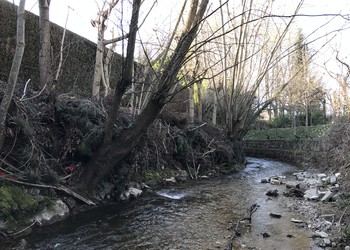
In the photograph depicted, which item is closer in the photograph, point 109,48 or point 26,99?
point 26,99

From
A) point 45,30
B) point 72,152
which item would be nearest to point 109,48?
point 45,30

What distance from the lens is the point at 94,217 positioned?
456cm

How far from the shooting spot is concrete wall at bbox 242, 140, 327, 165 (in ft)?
39.9

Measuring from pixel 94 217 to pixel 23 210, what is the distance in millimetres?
1038

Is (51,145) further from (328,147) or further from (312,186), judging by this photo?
(328,147)

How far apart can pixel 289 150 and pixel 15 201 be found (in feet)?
Answer: 47.9

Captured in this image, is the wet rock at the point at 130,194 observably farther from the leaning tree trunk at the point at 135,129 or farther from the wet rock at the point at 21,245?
the wet rock at the point at 21,245

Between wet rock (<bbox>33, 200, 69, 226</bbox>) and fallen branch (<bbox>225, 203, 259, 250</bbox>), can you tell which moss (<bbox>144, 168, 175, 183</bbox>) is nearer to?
fallen branch (<bbox>225, 203, 259, 250</bbox>)

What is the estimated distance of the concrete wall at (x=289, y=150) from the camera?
1217cm

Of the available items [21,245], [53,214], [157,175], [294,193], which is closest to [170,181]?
[157,175]

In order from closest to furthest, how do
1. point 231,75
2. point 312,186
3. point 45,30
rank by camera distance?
point 45,30 < point 312,186 < point 231,75

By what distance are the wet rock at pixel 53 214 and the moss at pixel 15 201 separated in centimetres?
14

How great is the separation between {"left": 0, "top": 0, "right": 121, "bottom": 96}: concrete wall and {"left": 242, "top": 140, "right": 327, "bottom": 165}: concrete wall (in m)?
7.88

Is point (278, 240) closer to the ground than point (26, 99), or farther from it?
closer to the ground
